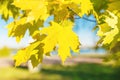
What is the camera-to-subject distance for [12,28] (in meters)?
2.27

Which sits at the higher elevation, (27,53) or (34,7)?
(34,7)

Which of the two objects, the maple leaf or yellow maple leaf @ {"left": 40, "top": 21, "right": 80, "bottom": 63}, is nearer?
yellow maple leaf @ {"left": 40, "top": 21, "right": 80, "bottom": 63}

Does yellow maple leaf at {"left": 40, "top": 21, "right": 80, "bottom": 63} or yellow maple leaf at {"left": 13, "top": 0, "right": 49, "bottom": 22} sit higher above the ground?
yellow maple leaf at {"left": 13, "top": 0, "right": 49, "bottom": 22}

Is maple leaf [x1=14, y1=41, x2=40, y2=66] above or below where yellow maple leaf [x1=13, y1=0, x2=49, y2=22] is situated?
below

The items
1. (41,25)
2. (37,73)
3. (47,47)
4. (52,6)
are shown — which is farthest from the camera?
(37,73)

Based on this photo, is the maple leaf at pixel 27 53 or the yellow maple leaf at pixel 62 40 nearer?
the yellow maple leaf at pixel 62 40

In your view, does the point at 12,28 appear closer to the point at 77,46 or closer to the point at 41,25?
the point at 41,25

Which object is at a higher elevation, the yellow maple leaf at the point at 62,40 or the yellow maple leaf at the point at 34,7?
the yellow maple leaf at the point at 34,7

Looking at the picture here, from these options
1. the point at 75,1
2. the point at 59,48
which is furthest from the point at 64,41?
the point at 75,1

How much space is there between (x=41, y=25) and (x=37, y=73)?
13.0 metres

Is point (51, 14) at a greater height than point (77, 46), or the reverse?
point (51, 14)

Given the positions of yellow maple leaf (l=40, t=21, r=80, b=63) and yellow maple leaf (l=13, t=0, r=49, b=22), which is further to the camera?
yellow maple leaf (l=13, t=0, r=49, b=22)

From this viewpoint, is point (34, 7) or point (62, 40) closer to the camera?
point (62, 40)

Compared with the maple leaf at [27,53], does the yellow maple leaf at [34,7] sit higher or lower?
higher
